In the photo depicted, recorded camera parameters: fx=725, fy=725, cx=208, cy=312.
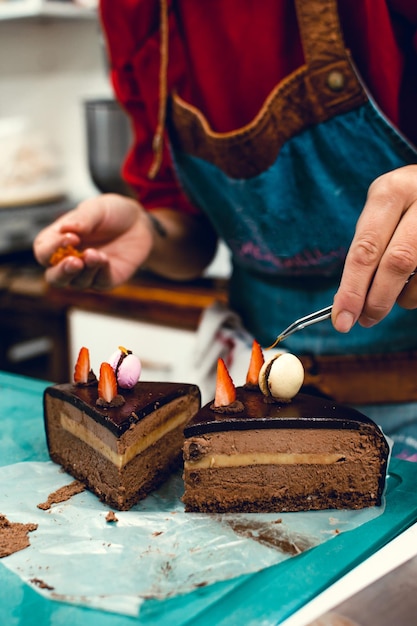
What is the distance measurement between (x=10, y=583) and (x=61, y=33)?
271 centimetres

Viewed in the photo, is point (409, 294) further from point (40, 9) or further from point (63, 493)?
point (40, 9)

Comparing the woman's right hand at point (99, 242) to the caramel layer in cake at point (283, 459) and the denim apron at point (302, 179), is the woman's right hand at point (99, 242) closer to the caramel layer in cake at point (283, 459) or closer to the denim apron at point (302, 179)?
the denim apron at point (302, 179)

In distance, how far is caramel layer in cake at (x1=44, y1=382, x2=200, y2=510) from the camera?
1125 millimetres

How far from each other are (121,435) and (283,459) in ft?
0.83

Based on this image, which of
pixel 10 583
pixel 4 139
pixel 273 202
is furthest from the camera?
pixel 4 139

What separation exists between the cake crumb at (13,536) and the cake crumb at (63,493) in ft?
0.20

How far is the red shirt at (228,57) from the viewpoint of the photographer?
4.11 feet

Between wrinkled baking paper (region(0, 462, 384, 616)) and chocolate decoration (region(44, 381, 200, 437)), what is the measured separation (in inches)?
5.2

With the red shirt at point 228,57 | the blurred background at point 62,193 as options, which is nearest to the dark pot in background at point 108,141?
the blurred background at point 62,193

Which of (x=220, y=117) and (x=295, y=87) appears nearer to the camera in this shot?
(x=295, y=87)

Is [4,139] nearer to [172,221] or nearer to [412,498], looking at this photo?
[172,221]

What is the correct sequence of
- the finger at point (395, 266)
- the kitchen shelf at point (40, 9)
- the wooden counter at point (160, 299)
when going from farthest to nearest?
1. the kitchen shelf at point (40, 9)
2. the wooden counter at point (160, 299)
3. the finger at point (395, 266)

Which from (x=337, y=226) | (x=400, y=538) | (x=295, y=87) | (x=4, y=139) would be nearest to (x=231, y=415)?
(x=400, y=538)

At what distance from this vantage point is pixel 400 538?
0.99 meters
